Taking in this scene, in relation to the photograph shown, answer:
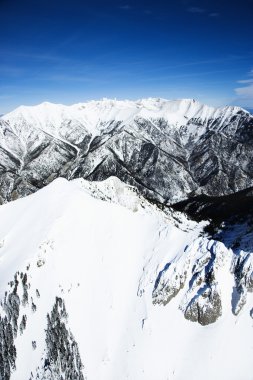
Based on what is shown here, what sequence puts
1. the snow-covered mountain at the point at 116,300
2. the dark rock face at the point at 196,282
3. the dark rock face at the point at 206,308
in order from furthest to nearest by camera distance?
the dark rock face at the point at 196,282 → the dark rock face at the point at 206,308 → the snow-covered mountain at the point at 116,300

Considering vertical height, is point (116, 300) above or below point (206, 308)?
below

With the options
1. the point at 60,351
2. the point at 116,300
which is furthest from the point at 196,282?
the point at 60,351

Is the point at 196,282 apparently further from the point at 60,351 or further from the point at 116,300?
the point at 60,351

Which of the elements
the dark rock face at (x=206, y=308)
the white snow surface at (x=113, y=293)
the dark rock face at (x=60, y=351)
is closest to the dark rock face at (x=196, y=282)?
the dark rock face at (x=206, y=308)

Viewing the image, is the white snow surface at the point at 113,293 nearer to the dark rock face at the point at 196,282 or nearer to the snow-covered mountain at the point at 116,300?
the snow-covered mountain at the point at 116,300

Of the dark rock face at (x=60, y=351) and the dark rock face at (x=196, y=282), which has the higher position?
the dark rock face at (x=196, y=282)

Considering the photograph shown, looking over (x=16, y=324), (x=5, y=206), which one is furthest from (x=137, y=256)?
(x=5, y=206)

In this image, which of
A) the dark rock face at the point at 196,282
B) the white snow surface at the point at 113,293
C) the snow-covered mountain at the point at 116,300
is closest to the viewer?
the snow-covered mountain at the point at 116,300

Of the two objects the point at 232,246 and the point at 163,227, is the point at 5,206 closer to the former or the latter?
the point at 163,227
